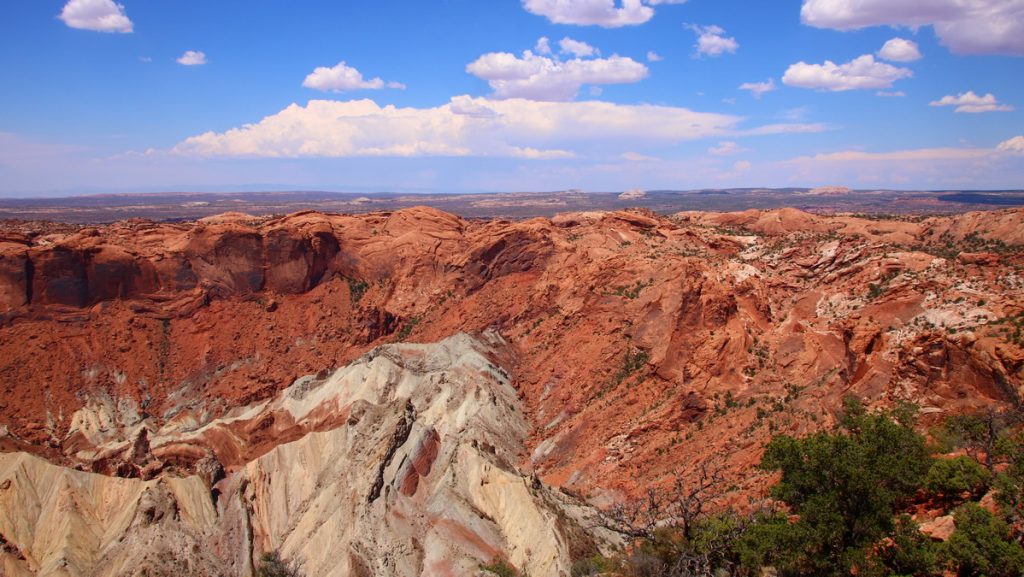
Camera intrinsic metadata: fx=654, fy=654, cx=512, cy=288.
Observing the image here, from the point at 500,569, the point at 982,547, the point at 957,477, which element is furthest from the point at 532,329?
the point at 982,547

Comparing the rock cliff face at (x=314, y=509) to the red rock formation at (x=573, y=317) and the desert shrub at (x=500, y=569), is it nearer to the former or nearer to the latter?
the desert shrub at (x=500, y=569)

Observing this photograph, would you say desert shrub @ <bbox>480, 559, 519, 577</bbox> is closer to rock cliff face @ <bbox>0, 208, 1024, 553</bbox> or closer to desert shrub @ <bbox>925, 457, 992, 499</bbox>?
rock cliff face @ <bbox>0, 208, 1024, 553</bbox>

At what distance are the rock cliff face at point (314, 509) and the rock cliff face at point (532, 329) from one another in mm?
409

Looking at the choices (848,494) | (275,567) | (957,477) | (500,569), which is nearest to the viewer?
(848,494)

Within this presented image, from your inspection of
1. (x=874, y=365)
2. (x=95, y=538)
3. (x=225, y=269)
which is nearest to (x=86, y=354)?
(x=225, y=269)

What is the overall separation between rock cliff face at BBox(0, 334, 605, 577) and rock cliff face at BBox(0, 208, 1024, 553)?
0.41m

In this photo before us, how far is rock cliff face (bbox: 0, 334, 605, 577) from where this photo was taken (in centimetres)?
2805

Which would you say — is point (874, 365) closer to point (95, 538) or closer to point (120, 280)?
point (95, 538)

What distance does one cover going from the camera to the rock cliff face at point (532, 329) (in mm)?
31906

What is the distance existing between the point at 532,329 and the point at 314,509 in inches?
1003

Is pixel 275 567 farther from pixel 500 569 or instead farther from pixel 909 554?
pixel 909 554

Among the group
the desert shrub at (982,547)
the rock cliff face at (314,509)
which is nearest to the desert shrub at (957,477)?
the desert shrub at (982,547)

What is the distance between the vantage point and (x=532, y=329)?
53906 millimetres

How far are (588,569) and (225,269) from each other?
4966 centimetres
